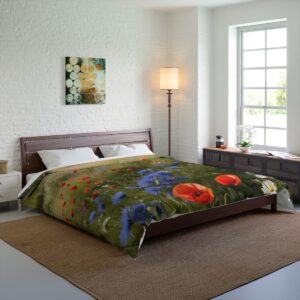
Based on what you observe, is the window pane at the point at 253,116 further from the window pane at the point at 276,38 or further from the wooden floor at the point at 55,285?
the wooden floor at the point at 55,285

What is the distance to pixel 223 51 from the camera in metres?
7.29

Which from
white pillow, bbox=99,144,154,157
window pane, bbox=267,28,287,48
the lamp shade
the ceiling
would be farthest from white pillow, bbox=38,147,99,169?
window pane, bbox=267,28,287,48

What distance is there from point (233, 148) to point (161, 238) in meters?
2.87

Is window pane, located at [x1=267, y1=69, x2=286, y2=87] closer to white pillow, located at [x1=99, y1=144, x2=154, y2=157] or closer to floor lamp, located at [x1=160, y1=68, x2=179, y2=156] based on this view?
floor lamp, located at [x1=160, y1=68, x2=179, y2=156]

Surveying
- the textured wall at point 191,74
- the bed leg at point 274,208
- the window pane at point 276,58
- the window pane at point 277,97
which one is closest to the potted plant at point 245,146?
the window pane at point 277,97

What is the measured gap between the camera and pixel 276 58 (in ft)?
22.5

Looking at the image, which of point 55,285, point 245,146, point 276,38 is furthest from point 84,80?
point 55,285

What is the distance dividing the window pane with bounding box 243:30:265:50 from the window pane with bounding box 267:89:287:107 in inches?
27.0

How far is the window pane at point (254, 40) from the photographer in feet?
23.0

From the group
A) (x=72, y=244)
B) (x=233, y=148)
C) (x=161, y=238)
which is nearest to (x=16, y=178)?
(x=72, y=244)

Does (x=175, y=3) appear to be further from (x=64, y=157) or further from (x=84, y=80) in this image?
(x=64, y=157)

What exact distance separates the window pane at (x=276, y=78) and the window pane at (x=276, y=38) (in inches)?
13.8

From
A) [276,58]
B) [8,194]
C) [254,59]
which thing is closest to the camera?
[8,194]

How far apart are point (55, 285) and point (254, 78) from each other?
183 inches
